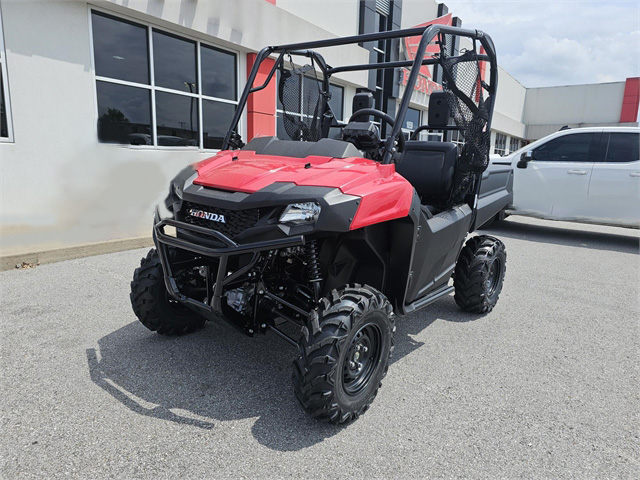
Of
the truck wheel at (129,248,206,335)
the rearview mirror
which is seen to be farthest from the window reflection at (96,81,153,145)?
the rearview mirror

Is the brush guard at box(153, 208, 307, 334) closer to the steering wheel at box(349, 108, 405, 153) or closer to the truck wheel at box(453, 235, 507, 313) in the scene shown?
the steering wheel at box(349, 108, 405, 153)

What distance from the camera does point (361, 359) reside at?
8.32 ft

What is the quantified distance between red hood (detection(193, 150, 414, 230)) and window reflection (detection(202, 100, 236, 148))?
17.9 ft

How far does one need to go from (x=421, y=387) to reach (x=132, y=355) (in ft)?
6.21

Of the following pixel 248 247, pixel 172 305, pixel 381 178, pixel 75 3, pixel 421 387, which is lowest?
pixel 421 387

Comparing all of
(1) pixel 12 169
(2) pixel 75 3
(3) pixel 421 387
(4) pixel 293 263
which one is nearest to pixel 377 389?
(3) pixel 421 387

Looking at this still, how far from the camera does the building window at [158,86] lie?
619cm

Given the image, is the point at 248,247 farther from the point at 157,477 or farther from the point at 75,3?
the point at 75,3

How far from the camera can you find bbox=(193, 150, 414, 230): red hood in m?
2.30

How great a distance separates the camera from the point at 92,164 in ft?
18.9

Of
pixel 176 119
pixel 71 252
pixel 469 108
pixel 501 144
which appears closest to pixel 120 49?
pixel 176 119

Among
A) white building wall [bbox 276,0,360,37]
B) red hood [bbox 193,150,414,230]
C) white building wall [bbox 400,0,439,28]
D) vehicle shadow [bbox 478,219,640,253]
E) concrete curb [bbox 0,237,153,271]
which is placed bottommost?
vehicle shadow [bbox 478,219,640,253]

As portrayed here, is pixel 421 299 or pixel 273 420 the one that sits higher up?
pixel 421 299

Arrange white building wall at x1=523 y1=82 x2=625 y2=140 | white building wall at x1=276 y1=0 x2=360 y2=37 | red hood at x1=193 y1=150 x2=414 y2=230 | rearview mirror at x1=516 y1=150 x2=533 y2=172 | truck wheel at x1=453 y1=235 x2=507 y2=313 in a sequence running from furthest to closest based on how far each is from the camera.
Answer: white building wall at x1=523 y1=82 x2=625 y2=140 < white building wall at x1=276 y1=0 x2=360 y2=37 < rearview mirror at x1=516 y1=150 x2=533 y2=172 < truck wheel at x1=453 y1=235 x2=507 y2=313 < red hood at x1=193 y1=150 x2=414 y2=230
